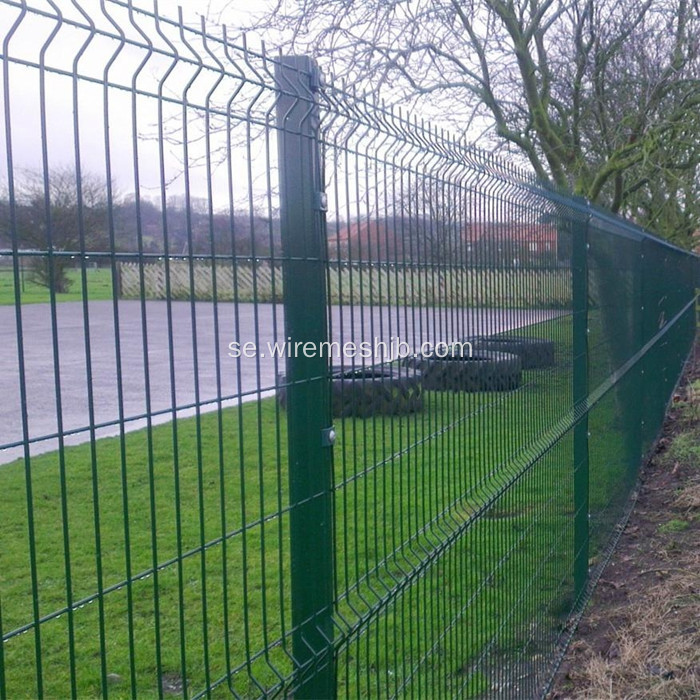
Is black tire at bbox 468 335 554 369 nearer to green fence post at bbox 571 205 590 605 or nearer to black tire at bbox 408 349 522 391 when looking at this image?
black tire at bbox 408 349 522 391

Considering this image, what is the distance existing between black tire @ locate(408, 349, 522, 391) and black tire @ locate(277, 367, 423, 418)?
A: 109 mm

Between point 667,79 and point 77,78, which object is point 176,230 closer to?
point 77,78

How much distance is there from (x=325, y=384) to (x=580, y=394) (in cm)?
336

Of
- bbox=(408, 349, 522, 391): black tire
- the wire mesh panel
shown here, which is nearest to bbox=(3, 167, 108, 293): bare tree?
the wire mesh panel

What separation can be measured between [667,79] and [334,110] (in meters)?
10.7

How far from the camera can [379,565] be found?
2.81m

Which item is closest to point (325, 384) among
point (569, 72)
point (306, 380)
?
point (306, 380)

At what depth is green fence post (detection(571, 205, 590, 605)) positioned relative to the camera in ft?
17.9

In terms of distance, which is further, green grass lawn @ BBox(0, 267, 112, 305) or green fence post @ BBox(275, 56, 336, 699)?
green fence post @ BBox(275, 56, 336, 699)

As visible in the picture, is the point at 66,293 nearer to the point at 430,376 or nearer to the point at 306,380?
the point at 306,380

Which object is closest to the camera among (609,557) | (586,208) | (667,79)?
(586,208)

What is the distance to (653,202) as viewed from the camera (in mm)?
19266

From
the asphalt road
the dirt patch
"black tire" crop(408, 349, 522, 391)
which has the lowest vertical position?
the dirt patch

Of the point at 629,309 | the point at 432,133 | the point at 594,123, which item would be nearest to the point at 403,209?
the point at 432,133
